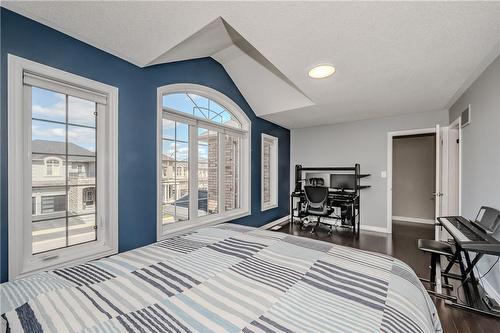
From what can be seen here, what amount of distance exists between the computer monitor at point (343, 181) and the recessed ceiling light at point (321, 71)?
8.38ft

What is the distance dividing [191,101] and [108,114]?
1.15 metres

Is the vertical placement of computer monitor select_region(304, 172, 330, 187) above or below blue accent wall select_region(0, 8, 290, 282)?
below

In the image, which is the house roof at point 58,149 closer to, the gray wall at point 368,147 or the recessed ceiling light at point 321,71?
the recessed ceiling light at point 321,71

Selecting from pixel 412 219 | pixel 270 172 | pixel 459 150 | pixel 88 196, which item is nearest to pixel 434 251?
pixel 459 150

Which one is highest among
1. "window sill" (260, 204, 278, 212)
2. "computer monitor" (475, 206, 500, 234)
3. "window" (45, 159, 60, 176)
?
"window" (45, 159, 60, 176)

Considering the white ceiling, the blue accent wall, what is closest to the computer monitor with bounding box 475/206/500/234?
the white ceiling

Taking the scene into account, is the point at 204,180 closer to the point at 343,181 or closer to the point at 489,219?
the point at 343,181

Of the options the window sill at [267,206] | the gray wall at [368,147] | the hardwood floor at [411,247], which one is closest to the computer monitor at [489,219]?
the hardwood floor at [411,247]

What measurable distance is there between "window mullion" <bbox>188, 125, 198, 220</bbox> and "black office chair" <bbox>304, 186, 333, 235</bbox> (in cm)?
224

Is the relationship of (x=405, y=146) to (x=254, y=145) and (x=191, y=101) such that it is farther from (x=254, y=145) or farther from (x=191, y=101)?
(x=191, y=101)

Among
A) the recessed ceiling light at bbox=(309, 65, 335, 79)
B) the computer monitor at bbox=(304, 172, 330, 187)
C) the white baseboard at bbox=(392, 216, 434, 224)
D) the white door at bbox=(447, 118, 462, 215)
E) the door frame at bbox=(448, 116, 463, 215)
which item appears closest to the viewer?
the recessed ceiling light at bbox=(309, 65, 335, 79)

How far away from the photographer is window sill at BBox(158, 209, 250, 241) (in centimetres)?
251

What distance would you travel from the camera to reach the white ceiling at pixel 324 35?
57.5 inches

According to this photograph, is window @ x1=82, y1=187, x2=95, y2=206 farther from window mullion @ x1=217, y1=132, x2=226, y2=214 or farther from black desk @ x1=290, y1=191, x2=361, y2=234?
black desk @ x1=290, y1=191, x2=361, y2=234
